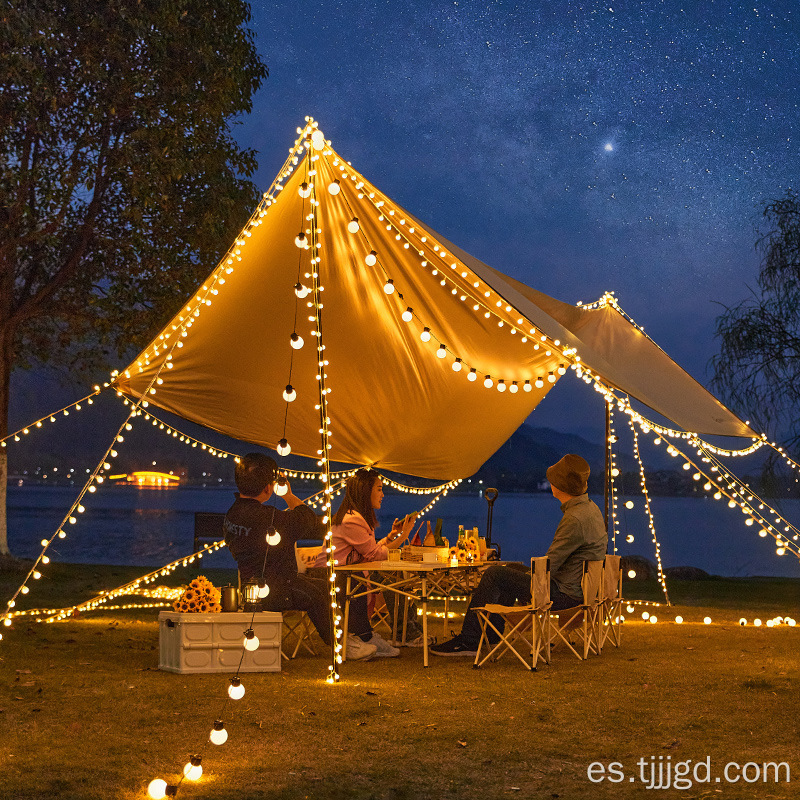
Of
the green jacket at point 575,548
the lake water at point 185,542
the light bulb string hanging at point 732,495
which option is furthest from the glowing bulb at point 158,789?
the lake water at point 185,542

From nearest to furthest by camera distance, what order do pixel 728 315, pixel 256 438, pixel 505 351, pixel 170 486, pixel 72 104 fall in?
pixel 505 351 → pixel 256 438 → pixel 72 104 → pixel 728 315 → pixel 170 486

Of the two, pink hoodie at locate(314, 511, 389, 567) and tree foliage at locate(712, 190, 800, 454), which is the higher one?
tree foliage at locate(712, 190, 800, 454)

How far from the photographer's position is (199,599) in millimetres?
5242

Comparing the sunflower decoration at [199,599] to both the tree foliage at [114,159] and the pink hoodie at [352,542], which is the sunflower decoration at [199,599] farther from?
the tree foliage at [114,159]

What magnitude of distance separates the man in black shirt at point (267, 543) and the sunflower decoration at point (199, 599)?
0.28m

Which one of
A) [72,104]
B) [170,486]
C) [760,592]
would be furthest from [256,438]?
[170,486]

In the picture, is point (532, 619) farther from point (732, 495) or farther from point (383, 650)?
point (732, 495)

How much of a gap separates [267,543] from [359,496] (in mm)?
800

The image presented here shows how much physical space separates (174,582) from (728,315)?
7.48 metres

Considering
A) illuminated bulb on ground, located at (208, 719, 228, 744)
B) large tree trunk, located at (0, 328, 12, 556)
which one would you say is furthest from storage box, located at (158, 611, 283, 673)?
large tree trunk, located at (0, 328, 12, 556)

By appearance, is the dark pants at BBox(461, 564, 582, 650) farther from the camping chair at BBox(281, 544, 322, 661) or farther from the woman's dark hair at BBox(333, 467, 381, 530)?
A: the camping chair at BBox(281, 544, 322, 661)

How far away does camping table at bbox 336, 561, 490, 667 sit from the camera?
18.1ft

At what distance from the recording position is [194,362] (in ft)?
23.1

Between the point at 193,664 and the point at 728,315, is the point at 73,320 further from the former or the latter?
the point at 728,315
